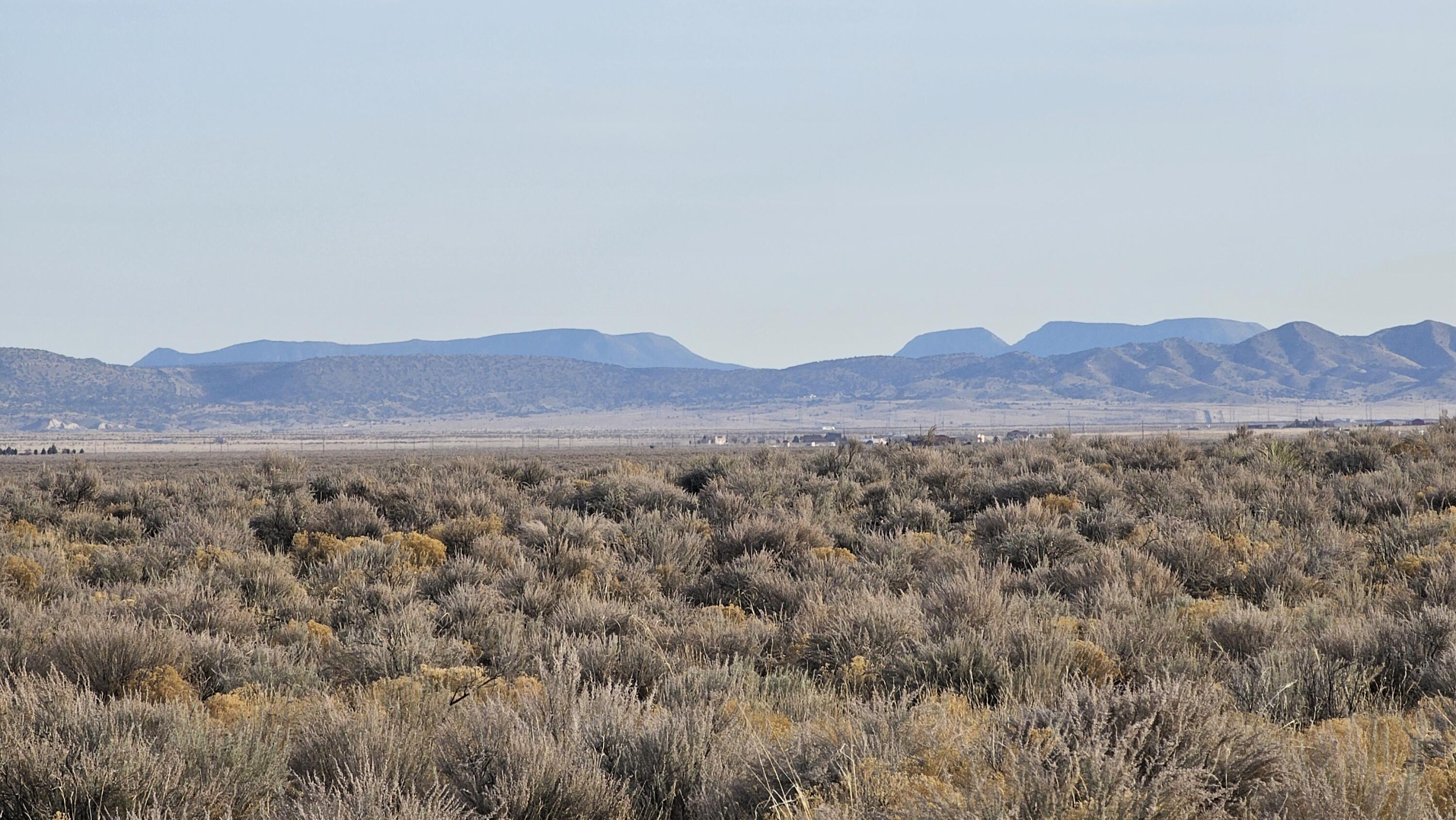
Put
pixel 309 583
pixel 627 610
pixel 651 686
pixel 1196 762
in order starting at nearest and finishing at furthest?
pixel 1196 762 → pixel 651 686 → pixel 627 610 → pixel 309 583

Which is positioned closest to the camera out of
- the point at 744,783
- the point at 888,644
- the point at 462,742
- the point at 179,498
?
the point at 744,783

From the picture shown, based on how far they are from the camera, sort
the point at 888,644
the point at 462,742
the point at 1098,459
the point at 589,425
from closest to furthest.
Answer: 1. the point at 462,742
2. the point at 888,644
3. the point at 1098,459
4. the point at 589,425

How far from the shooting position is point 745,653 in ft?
22.5

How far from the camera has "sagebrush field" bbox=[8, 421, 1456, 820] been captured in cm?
390

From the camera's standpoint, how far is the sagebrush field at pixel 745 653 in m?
3.90

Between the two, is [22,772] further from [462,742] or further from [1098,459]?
[1098,459]

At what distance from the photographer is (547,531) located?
11.2 m

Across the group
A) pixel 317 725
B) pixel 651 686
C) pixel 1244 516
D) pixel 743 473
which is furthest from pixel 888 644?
pixel 743 473

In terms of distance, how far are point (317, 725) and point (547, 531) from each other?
21.3 ft

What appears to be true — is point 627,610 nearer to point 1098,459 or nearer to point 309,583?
point 309,583

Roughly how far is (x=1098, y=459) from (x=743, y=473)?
6385mm

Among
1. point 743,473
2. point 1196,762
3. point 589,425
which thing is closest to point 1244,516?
point 743,473

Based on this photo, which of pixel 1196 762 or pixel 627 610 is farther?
pixel 627 610

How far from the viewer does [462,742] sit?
14.9ft
